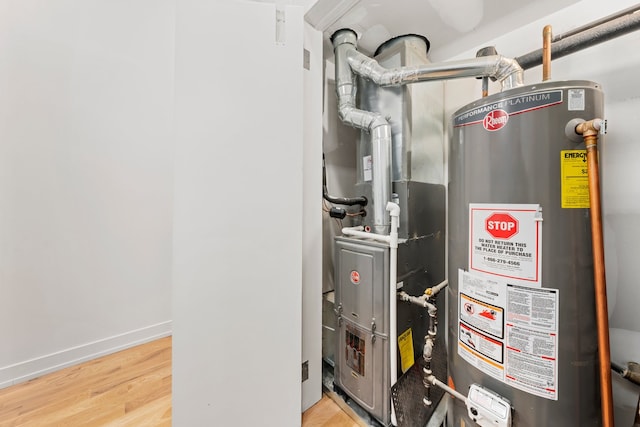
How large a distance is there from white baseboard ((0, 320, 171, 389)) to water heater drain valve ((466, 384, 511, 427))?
227 centimetres

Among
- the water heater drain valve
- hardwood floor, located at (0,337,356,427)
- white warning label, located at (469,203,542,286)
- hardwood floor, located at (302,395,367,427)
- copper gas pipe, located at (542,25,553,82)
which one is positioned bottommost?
hardwood floor, located at (302,395,367,427)

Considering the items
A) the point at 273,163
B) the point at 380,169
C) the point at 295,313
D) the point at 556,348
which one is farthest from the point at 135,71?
the point at 556,348

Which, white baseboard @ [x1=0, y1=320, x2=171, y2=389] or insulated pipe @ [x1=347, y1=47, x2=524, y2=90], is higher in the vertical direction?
insulated pipe @ [x1=347, y1=47, x2=524, y2=90]

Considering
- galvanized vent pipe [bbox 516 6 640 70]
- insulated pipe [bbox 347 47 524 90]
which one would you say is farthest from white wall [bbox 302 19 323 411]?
galvanized vent pipe [bbox 516 6 640 70]

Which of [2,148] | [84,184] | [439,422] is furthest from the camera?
[84,184]

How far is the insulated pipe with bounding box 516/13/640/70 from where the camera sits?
0.86 meters

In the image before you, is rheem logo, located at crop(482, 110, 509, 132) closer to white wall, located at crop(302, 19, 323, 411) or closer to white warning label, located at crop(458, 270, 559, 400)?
white warning label, located at crop(458, 270, 559, 400)

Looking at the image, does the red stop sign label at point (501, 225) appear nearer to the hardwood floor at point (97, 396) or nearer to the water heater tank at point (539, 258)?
the water heater tank at point (539, 258)

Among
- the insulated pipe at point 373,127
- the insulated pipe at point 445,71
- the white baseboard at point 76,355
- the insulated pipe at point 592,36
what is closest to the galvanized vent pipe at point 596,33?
the insulated pipe at point 592,36

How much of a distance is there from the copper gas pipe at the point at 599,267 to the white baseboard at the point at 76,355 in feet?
8.54

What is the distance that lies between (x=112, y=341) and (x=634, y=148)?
326 cm

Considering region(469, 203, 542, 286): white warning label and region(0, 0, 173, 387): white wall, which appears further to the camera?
region(0, 0, 173, 387): white wall

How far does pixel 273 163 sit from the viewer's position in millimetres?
1104

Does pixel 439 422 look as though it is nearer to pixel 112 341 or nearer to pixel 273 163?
pixel 273 163
